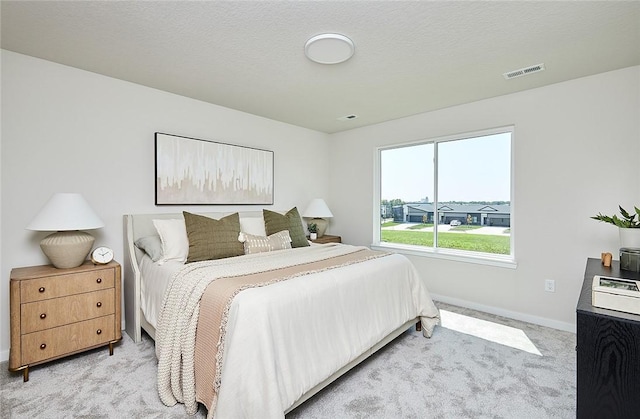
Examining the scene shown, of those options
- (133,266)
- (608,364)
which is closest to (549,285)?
(608,364)

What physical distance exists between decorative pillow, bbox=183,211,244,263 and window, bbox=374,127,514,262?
2401 millimetres

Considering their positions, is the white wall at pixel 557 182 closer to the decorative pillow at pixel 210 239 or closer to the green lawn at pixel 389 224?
the green lawn at pixel 389 224

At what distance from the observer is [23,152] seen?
2375 mm

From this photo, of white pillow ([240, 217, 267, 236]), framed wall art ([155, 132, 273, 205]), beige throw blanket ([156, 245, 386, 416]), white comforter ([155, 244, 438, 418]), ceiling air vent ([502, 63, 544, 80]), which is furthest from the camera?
white pillow ([240, 217, 267, 236])

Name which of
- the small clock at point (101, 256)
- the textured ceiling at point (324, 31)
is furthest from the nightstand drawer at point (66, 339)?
the textured ceiling at point (324, 31)

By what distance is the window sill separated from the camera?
332 centimetres

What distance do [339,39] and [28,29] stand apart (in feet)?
7.04

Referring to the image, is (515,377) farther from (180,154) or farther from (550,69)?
(180,154)

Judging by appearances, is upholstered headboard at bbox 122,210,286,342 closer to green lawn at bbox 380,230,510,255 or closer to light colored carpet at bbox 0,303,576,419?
light colored carpet at bbox 0,303,576,419

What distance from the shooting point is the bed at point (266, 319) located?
1.50 metres

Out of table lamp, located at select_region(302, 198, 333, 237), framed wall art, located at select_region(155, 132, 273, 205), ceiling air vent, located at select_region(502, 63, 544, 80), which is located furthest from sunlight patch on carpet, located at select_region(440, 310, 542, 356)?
framed wall art, located at select_region(155, 132, 273, 205)

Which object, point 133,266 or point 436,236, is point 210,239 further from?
point 436,236

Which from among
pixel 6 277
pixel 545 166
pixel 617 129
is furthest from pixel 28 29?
pixel 617 129

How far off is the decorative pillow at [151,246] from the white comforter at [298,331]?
4.65 feet
